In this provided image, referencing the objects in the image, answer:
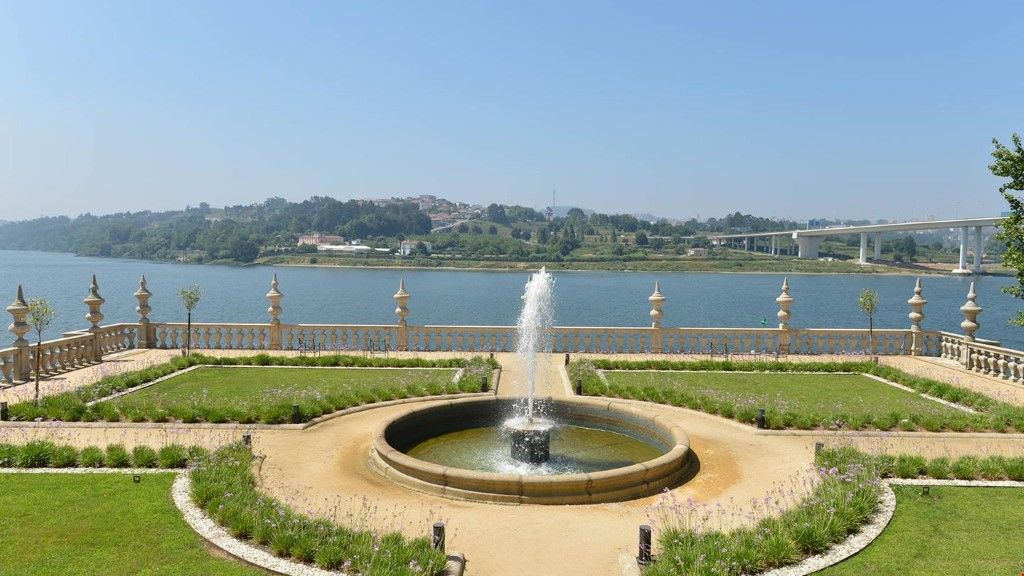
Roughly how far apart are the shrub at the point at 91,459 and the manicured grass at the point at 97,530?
477mm

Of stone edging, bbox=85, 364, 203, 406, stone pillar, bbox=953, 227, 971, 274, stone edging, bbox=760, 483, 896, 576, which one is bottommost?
stone edging, bbox=85, 364, 203, 406

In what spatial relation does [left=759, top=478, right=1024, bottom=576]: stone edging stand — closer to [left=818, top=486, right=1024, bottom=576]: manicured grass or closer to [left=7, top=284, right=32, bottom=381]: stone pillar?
[left=818, top=486, right=1024, bottom=576]: manicured grass

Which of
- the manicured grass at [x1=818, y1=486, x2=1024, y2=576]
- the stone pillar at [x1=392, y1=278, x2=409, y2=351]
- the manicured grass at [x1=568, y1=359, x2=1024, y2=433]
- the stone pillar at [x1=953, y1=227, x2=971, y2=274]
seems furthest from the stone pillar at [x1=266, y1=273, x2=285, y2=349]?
the stone pillar at [x1=953, y1=227, x2=971, y2=274]

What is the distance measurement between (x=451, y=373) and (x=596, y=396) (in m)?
4.76

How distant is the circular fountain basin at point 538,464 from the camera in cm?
965

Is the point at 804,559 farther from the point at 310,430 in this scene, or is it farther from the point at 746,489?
the point at 310,430

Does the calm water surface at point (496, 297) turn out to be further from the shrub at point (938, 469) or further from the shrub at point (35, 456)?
the shrub at point (35, 456)

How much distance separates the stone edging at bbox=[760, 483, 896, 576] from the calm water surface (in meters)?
47.1

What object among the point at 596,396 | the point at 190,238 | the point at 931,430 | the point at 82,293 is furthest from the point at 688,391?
the point at 190,238

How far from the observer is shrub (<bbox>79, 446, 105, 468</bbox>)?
35.1 ft

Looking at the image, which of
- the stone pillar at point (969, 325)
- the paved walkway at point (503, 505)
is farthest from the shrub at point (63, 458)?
the stone pillar at point (969, 325)

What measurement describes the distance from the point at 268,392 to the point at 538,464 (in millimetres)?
8036

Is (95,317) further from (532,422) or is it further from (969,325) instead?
(969,325)

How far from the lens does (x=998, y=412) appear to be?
47.4ft
